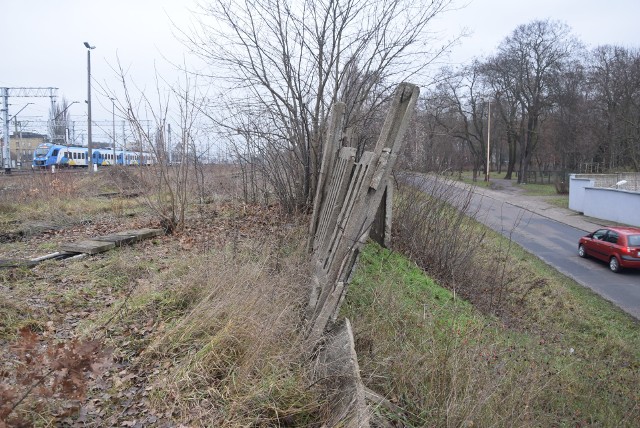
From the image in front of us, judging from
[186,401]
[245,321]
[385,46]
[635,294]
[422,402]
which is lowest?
[635,294]

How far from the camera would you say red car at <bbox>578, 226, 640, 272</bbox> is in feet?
51.3

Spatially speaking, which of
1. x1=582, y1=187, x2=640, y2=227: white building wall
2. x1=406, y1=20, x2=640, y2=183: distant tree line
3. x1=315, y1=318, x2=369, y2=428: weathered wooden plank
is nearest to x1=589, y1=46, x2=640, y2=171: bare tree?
x1=406, y1=20, x2=640, y2=183: distant tree line

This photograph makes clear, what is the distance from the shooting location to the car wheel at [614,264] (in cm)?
1603

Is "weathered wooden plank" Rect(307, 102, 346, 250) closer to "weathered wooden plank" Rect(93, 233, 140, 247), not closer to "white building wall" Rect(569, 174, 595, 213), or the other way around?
"weathered wooden plank" Rect(93, 233, 140, 247)

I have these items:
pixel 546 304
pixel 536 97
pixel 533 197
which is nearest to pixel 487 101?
pixel 536 97

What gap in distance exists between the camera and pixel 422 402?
145 inches

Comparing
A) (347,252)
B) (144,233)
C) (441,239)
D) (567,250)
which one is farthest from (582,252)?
(347,252)

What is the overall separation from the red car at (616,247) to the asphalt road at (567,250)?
1.16ft

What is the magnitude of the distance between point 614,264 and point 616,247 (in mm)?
580

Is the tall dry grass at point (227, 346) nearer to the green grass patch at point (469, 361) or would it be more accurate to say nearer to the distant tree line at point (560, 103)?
the green grass patch at point (469, 361)

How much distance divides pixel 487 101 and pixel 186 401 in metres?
51.1

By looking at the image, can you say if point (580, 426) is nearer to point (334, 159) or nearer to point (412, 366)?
point (412, 366)

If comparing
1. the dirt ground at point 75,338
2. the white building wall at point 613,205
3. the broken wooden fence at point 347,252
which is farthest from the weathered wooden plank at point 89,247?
the white building wall at point 613,205

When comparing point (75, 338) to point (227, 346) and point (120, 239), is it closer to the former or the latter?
point (227, 346)
